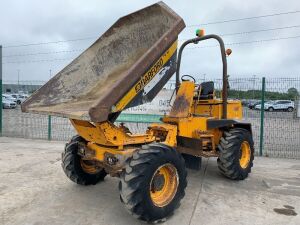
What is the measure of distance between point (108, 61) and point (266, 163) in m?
5.15

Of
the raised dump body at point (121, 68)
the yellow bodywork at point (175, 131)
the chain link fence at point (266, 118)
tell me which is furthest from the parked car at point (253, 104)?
the raised dump body at point (121, 68)

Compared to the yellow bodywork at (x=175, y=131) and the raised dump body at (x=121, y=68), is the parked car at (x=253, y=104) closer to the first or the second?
the yellow bodywork at (x=175, y=131)

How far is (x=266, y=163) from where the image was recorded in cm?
892

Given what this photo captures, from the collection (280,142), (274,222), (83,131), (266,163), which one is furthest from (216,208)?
(280,142)

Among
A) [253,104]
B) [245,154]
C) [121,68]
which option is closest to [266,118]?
[253,104]

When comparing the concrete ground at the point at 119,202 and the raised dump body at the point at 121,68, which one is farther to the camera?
the concrete ground at the point at 119,202

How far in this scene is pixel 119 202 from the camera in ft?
18.3

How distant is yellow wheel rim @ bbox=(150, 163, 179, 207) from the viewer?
15.9ft

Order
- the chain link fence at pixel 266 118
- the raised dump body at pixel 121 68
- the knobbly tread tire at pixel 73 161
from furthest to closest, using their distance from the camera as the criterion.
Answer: the chain link fence at pixel 266 118 < the knobbly tread tire at pixel 73 161 < the raised dump body at pixel 121 68

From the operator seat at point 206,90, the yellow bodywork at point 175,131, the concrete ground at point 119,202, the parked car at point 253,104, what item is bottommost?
the concrete ground at point 119,202

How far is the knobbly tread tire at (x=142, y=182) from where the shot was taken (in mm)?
4406

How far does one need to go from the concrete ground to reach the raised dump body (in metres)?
1.49

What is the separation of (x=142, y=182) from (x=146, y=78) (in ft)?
4.94

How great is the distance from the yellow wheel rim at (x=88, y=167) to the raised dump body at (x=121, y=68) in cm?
121
